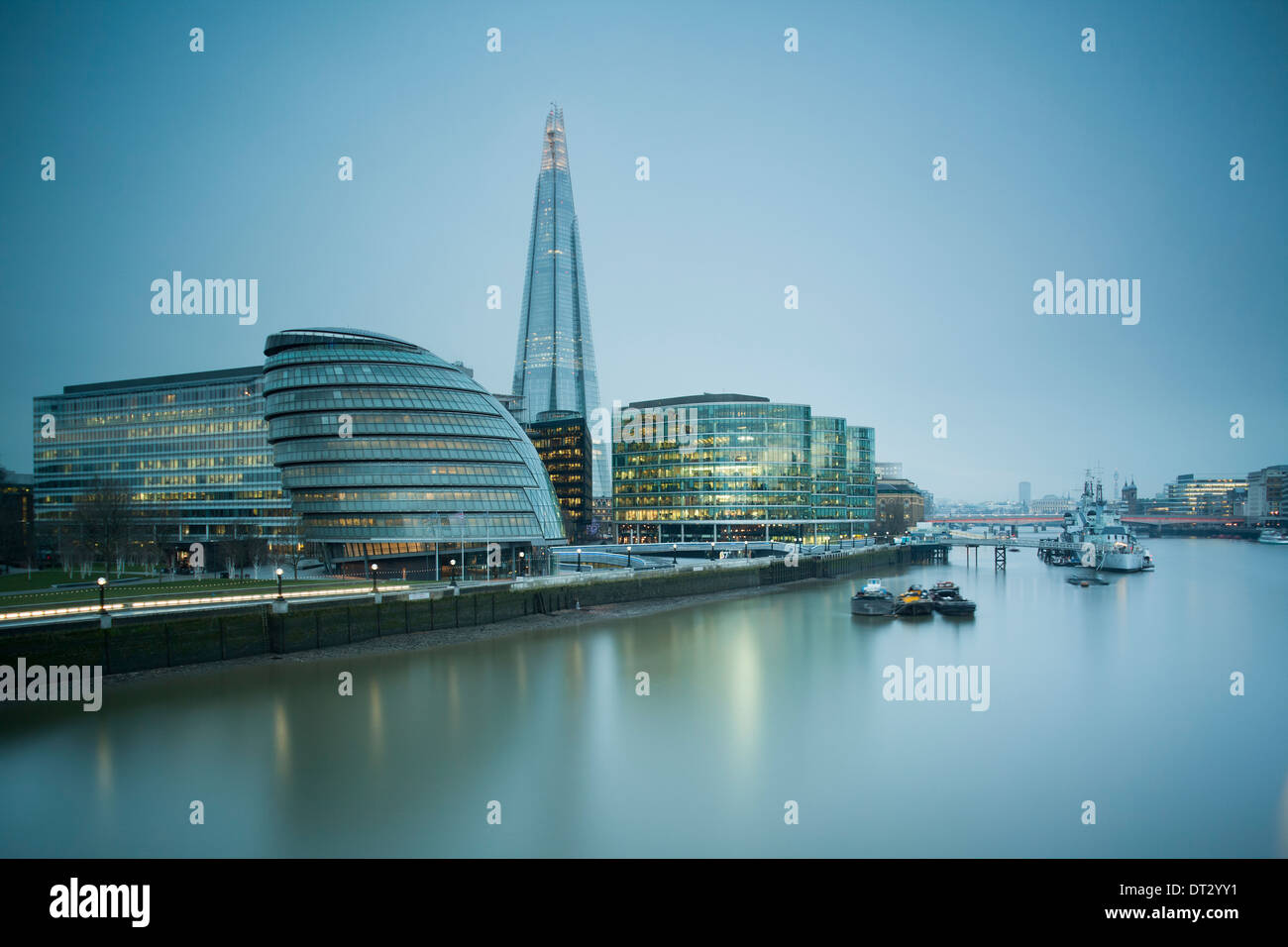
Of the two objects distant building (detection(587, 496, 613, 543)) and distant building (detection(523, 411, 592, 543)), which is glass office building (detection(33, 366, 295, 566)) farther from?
distant building (detection(523, 411, 592, 543))

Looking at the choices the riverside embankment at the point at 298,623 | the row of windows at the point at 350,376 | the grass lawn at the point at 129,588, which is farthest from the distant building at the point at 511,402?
the grass lawn at the point at 129,588

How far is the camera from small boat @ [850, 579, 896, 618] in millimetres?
57250

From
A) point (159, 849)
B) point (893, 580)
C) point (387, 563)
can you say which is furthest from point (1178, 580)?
point (159, 849)

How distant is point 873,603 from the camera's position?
58094mm

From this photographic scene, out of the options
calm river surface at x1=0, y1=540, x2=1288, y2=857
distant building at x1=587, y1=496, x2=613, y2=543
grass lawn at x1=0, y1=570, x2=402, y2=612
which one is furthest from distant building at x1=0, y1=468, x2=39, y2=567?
distant building at x1=587, y1=496, x2=613, y2=543

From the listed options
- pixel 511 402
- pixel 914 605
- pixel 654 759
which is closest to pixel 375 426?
pixel 914 605

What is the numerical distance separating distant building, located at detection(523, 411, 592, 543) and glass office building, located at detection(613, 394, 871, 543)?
21577 millimetres

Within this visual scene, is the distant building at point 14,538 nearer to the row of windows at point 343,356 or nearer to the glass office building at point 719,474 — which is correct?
the row of windows at point 343,356

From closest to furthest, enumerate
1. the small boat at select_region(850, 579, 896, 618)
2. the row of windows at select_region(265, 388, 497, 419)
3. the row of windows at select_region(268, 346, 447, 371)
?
1. the small boat at select_region(850, 579, 896, 618)
2. the row of windows at select_region(265, 388, 497, 419)
3. the row of windows at select_region(268, 346, 447, 371)

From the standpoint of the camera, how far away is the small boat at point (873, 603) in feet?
188

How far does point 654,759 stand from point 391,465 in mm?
46342

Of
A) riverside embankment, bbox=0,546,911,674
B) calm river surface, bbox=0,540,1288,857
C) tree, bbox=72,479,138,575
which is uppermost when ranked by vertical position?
tree, bbox=72,479,138,575
